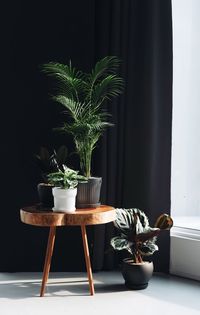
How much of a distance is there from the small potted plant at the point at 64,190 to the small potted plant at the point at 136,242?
1.20 feet

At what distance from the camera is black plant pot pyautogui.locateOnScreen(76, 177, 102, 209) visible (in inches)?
99.7

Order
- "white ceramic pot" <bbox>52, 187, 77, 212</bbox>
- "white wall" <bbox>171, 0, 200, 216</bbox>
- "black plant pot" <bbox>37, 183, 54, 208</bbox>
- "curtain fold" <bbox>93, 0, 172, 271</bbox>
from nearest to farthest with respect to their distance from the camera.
A: "white ceramic pot" <bbox>52, 187, 77, 212</bbox> < "black plant pot" <bbox>37, 183, 54, 208</bbox> < "curtain fold" <bbox>93, 0, 172, 271</bbox> < "white wall" <bbox>171, 0, 200, 216</bbox>

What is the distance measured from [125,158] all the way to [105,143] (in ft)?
0.58

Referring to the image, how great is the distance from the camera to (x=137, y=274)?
2596mm

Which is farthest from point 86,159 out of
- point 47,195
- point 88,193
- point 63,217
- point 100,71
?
point 100,71

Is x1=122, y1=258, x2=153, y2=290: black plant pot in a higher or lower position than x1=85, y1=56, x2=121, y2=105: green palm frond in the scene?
lower

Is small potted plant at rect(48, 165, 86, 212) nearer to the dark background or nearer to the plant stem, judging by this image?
the plant stem

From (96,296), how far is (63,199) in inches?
23.0

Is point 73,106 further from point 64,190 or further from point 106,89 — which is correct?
A: point 64,190

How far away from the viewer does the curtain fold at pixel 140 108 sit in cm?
291

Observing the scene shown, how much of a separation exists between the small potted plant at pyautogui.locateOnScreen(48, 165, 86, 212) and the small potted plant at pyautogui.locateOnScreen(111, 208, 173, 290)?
0.36 m

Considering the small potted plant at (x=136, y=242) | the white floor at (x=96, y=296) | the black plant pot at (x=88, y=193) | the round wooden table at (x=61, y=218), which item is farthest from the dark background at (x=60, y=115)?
the round wooden table at (x=61, y=218)

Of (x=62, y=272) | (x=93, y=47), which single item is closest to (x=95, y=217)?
(x=62, y=272)

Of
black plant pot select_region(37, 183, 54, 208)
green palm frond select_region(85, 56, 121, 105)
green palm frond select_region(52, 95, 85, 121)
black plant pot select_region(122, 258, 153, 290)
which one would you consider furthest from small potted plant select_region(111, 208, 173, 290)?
green palm frond select_region(85, 56, 121, 105)
